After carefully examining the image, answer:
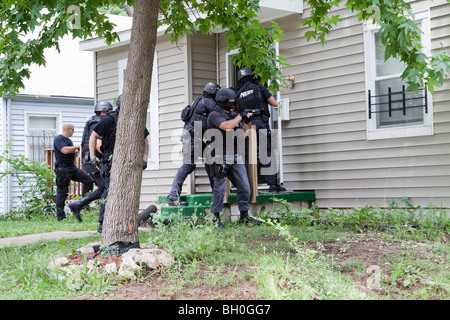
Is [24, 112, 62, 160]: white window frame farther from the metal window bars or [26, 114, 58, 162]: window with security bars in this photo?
the metal window bars

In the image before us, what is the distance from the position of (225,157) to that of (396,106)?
292cm

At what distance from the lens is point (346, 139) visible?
927 centimetres

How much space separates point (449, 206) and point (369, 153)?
1.52 meters

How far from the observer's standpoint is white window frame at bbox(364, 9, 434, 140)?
8227mm

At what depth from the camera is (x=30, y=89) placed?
17.8 metres

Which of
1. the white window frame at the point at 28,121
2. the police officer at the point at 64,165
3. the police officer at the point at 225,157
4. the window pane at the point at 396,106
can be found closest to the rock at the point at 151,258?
the police officer at the point at 225,157

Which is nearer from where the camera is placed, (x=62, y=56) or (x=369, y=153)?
(x=369, y=153)

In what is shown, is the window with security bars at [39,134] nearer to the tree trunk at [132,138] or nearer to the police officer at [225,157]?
the police officer at [225,157]

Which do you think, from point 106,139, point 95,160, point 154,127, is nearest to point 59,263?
point 106,139

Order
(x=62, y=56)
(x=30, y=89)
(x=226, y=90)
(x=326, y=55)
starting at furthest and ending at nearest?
(x=62, y=56)
(x=30, y=89)
(x=326, y=55)
(x=226, y=90)

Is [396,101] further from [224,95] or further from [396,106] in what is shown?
[224,95]

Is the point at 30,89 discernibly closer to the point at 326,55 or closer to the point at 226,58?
the point at 226,58

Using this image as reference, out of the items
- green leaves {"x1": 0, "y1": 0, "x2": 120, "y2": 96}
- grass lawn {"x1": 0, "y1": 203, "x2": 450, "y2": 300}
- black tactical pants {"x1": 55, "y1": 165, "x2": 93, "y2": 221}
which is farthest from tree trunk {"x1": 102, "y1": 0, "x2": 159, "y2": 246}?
black tactical pants {"x1": 55, "y1": 165, "x2": 93, "y2": 221}

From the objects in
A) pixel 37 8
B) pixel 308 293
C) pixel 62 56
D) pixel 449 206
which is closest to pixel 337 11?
pixel 449 206
